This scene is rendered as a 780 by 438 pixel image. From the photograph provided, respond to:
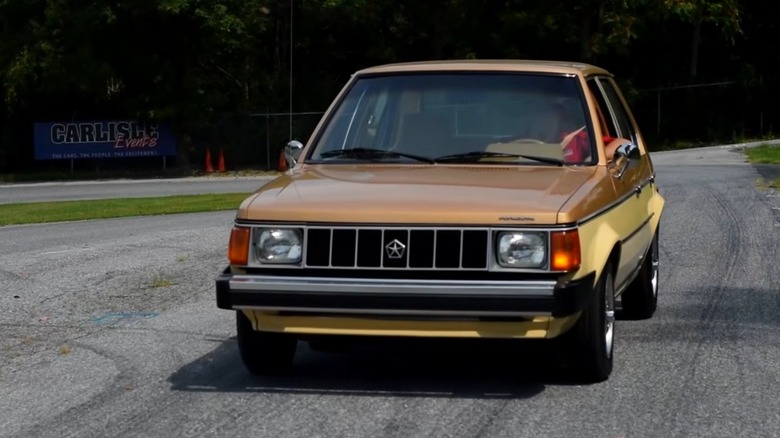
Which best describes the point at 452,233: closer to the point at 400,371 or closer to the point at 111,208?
the point at 400,371

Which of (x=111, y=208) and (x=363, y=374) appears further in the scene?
(x=111, y=208)

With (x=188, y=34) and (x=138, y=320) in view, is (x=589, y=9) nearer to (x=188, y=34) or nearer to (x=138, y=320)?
(x=188, y=34)

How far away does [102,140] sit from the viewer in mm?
37594

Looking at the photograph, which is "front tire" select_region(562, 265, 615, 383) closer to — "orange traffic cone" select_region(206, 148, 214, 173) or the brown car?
the brown car

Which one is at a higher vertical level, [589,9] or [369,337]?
[589,9]

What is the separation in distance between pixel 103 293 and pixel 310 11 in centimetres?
2938

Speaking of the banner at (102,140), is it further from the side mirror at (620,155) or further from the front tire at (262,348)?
the front tire at (262,348)

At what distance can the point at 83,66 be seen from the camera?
36000mm

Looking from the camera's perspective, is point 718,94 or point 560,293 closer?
point 560,293

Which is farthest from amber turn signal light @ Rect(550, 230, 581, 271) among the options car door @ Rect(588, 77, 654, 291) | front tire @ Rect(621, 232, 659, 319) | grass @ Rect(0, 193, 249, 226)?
grass @ Rect(0, 193, 249, 226)

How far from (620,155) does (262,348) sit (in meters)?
2.44

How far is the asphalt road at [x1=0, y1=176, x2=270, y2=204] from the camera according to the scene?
27.3 m

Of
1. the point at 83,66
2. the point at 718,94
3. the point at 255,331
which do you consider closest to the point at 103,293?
the point at 255,331

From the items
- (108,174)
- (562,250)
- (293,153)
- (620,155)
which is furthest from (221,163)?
(562,250)
